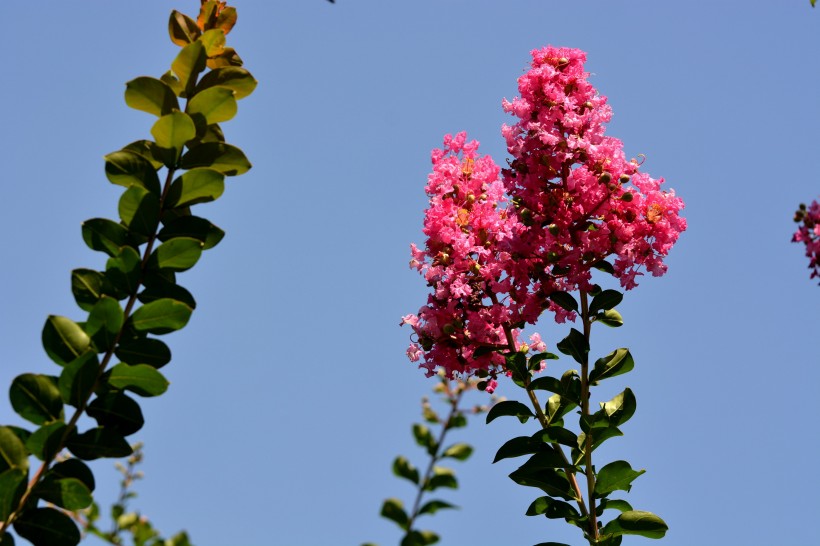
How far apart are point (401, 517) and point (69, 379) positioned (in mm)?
829

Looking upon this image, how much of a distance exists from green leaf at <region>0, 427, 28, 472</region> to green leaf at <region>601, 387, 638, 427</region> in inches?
62.0

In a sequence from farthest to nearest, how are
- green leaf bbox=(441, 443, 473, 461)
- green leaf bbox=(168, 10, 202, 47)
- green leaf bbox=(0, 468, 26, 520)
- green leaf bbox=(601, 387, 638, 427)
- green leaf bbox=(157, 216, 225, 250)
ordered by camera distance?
green leaf bbox=(601, 387, 638, 427)
green leaf bbox=(441, 443, 473, 461)
green leaf bbox=(168, 10, 202, 47)
green leaf bbox=(157, 216, 225, 250)
green leaf bbox=(0, 468, 26, 520)

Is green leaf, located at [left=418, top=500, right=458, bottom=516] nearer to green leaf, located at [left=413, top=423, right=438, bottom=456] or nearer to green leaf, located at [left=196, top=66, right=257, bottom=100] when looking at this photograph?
green leaf, located at [left=413, top=423, right=438, bottom=456]

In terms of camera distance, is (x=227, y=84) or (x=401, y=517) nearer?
(x=227, y=84)

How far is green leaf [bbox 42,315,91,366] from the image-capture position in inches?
60.5

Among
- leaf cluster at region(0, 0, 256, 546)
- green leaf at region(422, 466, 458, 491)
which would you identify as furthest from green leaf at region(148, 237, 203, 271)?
green leaf at region(422, 466, 458, 491)

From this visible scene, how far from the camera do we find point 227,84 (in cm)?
183

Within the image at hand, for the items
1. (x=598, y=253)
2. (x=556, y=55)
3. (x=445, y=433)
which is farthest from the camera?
(x=556, y=55)

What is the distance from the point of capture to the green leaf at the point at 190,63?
1749 millimetres

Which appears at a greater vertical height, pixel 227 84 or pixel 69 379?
pixel 227 84

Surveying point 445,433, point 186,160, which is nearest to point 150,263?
point 186,160

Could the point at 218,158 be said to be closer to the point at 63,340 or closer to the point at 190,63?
the point at 190,63

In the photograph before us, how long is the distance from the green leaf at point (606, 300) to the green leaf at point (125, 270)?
55.9 inches

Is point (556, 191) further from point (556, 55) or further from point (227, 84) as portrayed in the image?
point (227, 84)
